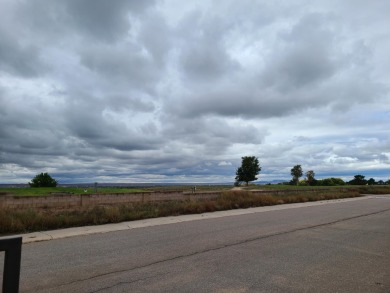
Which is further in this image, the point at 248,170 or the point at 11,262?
the point at 248,170

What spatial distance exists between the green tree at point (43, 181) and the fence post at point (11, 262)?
4816 centimetres

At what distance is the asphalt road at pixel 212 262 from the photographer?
19.1ft

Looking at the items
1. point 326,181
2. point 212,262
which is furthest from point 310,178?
point 212,262

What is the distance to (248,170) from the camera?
96.4m

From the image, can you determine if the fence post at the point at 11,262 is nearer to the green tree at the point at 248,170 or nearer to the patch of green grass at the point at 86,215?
the patch of green grass at the point at 86,215

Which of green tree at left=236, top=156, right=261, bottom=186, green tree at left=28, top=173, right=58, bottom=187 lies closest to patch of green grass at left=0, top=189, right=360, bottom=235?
green tree at left=28, top=173, right=58, bottom=187

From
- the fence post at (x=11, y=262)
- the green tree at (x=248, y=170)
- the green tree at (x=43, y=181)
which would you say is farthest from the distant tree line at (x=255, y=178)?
the fence post at (x=11, y=262)

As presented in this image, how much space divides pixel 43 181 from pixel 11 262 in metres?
49.2

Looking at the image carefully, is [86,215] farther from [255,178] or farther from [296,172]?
[296,172]

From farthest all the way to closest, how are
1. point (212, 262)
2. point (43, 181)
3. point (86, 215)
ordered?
1. point (43, 181)
2. point (86, 215)
3. point (212, 262)

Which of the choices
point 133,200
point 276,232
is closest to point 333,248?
point 276,232

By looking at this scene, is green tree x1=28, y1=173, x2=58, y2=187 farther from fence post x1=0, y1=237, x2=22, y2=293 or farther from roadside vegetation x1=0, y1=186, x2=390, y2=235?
fence post x1=0, y1=237, x2=22, y2=293

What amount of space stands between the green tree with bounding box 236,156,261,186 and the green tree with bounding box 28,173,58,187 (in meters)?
57.1

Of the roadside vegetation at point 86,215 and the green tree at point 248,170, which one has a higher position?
the green tree at point 248,170
